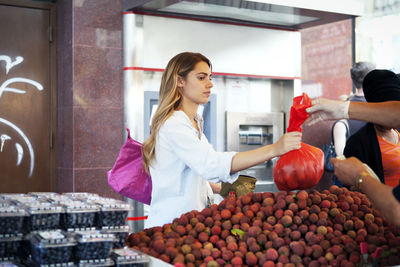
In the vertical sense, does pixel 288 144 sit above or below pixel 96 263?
above

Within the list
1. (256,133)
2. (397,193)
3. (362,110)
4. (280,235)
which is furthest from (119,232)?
(256,133)

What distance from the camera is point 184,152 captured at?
7.75 feet

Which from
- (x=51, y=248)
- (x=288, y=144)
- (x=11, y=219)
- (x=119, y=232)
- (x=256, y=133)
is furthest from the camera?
(x=256, y=133)

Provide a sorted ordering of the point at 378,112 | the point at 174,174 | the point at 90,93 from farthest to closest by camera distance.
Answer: the point at 90,93 → the point at 174,174 → the point at 378,112

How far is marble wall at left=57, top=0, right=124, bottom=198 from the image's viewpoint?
4.30 meters

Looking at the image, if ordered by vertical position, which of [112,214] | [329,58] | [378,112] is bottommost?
[112,214]

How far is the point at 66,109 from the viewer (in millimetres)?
4426

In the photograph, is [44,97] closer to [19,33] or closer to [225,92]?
[19,33]

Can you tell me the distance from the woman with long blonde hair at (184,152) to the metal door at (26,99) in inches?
88.0

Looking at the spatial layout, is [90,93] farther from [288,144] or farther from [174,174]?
[288,144]

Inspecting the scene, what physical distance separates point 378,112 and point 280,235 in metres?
0.81

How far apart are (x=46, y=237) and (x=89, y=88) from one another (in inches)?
113

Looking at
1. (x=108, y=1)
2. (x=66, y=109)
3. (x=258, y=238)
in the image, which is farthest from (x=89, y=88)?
(x=258, y=238)

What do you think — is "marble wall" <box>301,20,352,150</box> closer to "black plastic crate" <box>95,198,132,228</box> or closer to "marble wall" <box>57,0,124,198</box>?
"marble wall" <box>57,0,124,198</box>
